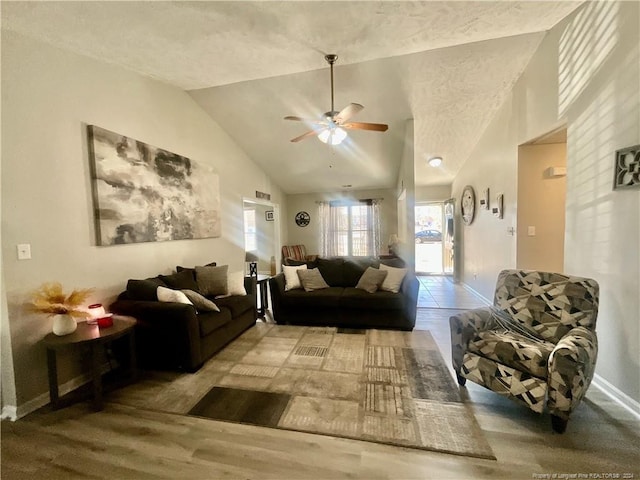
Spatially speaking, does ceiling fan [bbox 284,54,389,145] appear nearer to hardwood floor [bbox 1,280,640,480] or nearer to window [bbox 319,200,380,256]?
hardwood floor [bbox 1,280,640,480]

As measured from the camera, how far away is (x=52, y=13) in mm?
1840

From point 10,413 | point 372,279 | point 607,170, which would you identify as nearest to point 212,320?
point 10,413

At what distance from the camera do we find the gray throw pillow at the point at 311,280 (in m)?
3.79

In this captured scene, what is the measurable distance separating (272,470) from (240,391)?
0.80 m

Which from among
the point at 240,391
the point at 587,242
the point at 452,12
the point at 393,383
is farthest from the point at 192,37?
the point at 587,242

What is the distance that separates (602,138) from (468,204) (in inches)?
128

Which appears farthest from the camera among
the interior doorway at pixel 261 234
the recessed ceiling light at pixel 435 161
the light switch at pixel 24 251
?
the interior doorway at pixel 261 234

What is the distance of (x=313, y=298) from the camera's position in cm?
356

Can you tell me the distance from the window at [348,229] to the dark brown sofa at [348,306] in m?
3.87

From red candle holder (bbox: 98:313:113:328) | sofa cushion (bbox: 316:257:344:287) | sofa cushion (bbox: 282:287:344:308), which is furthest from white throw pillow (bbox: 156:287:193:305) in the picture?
sofa cushion (bbox: 316:257:344:287)

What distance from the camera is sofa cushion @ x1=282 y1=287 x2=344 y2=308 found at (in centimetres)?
352

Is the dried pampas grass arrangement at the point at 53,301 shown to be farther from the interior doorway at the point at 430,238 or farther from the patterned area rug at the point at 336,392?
the interior doorway at the point at 430,238

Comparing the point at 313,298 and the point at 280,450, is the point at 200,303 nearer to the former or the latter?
the point at 313,298

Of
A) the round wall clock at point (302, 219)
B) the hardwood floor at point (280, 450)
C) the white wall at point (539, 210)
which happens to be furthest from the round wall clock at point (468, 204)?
the round wall clock at point (302, 219)
